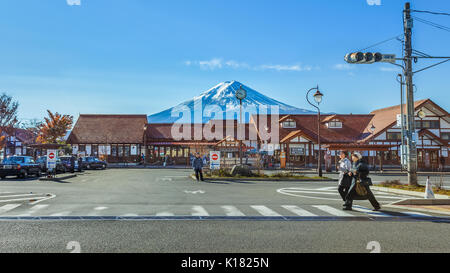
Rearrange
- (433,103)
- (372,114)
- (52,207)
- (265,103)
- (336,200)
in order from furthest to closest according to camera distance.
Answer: (265,103) → (372,114) → (433,103) → (336,200) → (52,207)

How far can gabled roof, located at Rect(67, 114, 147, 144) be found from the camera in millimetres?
52344

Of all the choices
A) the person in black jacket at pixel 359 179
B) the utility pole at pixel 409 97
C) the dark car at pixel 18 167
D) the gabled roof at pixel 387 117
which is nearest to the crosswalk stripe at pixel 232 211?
the person in black jacket at pixel 359 179

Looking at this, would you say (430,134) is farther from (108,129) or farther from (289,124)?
(108,129)

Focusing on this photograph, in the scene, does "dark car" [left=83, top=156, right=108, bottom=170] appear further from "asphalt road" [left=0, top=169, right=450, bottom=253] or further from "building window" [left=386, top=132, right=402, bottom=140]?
"building window" [left=386, top=132, right=402, bottom=140]

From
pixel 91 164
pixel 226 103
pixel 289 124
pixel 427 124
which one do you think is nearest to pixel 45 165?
pixel 91 164

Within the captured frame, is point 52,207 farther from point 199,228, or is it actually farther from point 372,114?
point 372,114

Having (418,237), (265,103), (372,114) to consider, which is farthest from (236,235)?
(265,103)

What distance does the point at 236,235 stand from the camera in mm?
6895

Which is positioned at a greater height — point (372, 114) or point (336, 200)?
point (372, 114)

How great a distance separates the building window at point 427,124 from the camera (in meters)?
47.0

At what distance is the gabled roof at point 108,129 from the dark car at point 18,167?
26305 millimetres

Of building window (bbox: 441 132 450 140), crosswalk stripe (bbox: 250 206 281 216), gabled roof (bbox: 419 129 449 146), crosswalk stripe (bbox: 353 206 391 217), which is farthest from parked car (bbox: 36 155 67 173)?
building window (bbox: 441 132 450 140)

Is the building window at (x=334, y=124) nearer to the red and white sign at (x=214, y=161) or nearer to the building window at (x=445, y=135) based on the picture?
the building window at (x=445, y=135)
